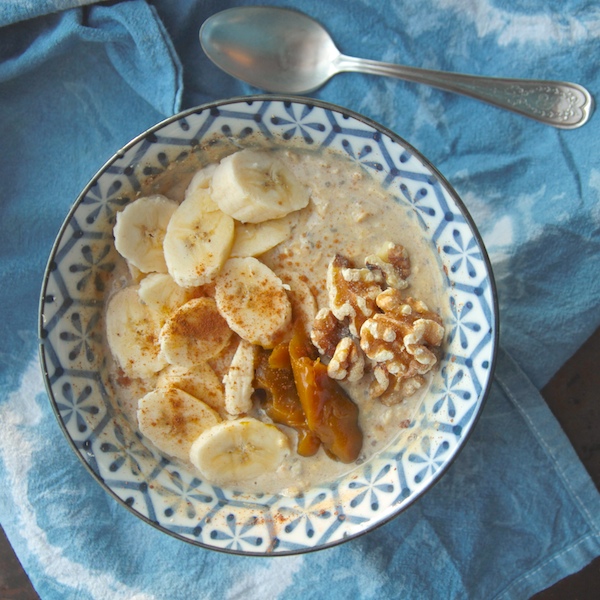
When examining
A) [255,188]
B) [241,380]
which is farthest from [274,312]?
[255,188]

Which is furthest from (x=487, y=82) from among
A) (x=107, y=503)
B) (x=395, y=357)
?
(x=107, y=503)

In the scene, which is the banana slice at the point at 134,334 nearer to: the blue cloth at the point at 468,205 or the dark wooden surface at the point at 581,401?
the blue cloth at the point at 468,205

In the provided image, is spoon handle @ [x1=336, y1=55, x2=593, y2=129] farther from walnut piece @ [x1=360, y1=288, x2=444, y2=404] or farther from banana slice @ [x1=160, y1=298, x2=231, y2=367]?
banana slice @ [x1=160, y1=298, x2=231, y2=367]

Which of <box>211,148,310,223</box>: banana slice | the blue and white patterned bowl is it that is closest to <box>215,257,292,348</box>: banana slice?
<box>211,148,310,223</box>: banana slice

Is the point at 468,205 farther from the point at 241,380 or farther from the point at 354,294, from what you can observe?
the point at 241,380

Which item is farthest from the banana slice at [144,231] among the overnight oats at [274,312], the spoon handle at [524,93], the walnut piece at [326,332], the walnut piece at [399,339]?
the spoon handle at [524,93]

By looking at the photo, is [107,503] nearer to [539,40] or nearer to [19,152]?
[19,152]
